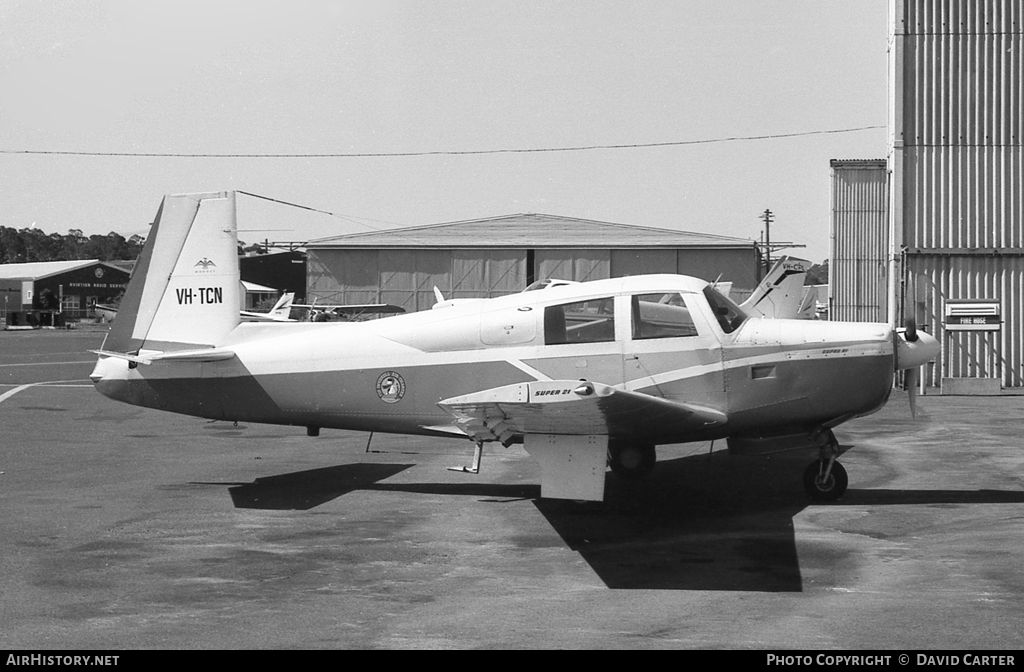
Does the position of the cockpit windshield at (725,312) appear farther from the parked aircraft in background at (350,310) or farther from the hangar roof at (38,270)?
the hangar roof at (38,270)

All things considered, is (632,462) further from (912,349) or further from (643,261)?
(643,261)

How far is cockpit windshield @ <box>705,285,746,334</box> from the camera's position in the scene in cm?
1002

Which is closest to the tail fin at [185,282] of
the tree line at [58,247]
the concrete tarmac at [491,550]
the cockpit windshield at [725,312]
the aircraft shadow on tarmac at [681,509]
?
the concrete tarmac at [491,550]

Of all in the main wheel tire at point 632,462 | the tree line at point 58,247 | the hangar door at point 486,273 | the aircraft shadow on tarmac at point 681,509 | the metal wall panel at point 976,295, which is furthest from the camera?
the tree line at point 58,247

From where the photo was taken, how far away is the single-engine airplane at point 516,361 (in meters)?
9.86

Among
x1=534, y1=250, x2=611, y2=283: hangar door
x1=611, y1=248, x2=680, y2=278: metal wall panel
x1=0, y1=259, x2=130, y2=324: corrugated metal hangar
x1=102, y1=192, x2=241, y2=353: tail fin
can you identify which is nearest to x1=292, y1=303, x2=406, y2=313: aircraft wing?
x1=534, y1=250, x2=611, y2=283: hangar door

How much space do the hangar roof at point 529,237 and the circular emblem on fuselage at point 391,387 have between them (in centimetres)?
3573

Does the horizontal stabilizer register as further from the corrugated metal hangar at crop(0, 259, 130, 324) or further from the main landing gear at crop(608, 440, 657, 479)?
the corrugated metal hangar at crop(0, 259, 130, 324)

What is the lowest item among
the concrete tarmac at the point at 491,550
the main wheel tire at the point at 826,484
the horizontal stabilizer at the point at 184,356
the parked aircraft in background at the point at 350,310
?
the concrete tarmac at the point at 491,550

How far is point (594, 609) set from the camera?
6.84 m

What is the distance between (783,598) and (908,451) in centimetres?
751

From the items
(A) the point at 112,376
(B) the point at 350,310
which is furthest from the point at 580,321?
(B) the point at 350,310

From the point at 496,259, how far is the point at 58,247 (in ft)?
418
